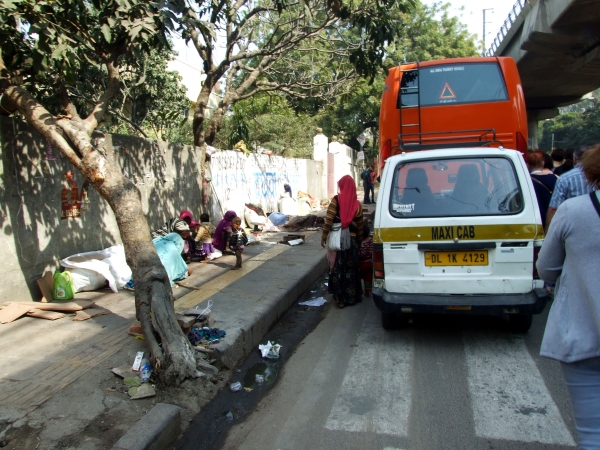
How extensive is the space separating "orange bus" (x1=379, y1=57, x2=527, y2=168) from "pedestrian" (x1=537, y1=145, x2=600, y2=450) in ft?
16.1

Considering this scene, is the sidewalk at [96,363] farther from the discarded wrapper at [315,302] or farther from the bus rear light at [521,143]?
the bus rear light at [521,143]

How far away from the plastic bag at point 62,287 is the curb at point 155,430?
118 inches

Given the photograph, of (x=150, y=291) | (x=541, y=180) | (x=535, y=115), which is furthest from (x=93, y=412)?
(x=535, y=115)

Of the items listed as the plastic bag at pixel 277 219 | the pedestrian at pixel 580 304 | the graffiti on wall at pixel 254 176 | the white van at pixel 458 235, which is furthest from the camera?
the plastic bag at pixel 277 219

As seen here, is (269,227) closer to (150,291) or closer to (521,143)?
(521,143)

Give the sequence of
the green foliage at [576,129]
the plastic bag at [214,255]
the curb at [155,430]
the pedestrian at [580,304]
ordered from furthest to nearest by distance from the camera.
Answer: the green foliage at [576,129] < the plastic bag at [214,255] < the curb at [155,430] < the pedestrian at [580,304]

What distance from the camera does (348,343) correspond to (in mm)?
5121

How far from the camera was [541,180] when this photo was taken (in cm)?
633

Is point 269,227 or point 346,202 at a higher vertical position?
point 346,202

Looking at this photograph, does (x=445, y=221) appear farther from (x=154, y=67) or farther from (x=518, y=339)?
(x=154, y=67)

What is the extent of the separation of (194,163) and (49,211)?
445 cm

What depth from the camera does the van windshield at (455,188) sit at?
461cm

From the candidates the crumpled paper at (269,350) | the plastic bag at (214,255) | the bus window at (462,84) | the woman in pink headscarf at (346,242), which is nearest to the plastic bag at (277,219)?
the plastic bag at (214,255)

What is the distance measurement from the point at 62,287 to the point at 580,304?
18.3ft
